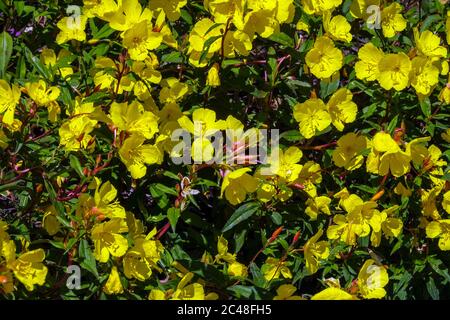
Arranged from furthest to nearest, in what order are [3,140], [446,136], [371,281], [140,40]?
[446,136] → [371,281] → [140,40] → [3,140]

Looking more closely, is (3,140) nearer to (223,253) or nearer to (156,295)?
(156,295)

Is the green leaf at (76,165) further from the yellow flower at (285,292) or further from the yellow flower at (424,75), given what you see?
the yellow flower at (424,75)

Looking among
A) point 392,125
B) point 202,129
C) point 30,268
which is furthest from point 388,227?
point 30,268

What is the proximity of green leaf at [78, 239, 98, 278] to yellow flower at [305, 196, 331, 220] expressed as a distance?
88 centimetres

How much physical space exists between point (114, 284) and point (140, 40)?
2.79ft

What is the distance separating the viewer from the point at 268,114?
9.66 ft

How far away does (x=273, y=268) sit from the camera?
8.70 ft

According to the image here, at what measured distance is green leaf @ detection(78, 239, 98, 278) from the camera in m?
2.32

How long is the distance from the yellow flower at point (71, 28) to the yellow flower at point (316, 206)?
1.09 meters

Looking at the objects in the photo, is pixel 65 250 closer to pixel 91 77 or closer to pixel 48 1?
pixel 91 77

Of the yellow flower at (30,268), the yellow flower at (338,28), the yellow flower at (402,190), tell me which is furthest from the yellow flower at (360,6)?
the yellow flower at (30,268)

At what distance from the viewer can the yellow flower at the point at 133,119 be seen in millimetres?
2428

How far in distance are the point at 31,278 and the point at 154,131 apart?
635 mm
